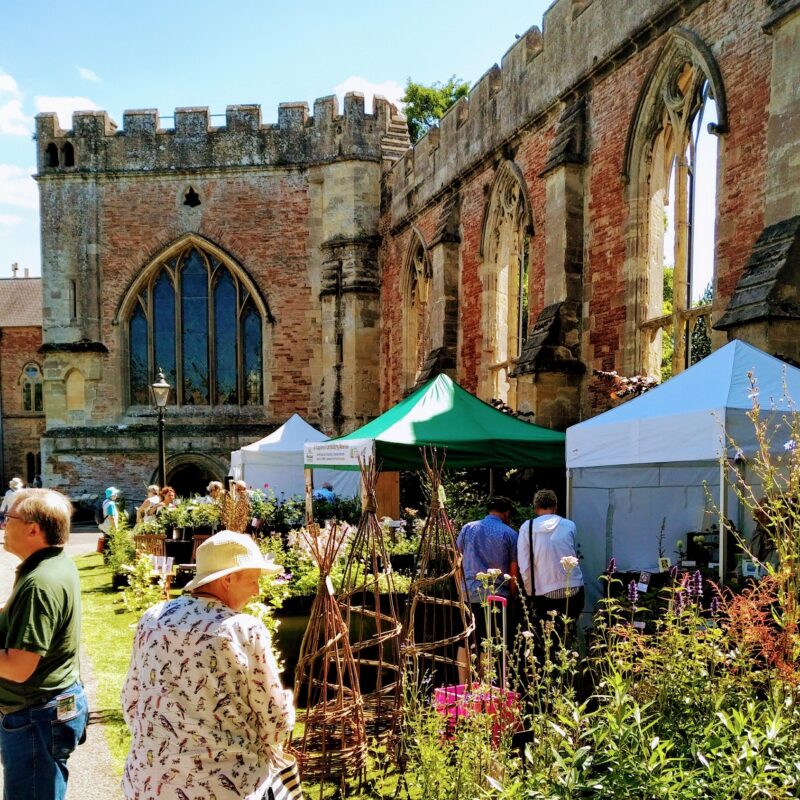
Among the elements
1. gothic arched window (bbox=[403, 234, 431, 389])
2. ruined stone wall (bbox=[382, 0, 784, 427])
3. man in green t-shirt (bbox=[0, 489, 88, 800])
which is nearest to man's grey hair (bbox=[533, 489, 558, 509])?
ruined stone wall (bbox=[382, 0, 784, 427])

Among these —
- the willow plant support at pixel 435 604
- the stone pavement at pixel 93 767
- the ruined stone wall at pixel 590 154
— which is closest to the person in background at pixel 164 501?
the ruined stone wall at pixel 590 154

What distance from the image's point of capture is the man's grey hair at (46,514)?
3004 mm

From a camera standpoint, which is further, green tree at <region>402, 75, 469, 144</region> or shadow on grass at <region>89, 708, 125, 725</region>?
green tree at <region>402, 75, 469, 144</region>

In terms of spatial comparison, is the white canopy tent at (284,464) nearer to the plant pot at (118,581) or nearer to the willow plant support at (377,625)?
the plant pot at (118,581)

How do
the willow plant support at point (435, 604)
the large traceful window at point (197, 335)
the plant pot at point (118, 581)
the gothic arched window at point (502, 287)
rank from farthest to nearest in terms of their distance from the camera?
the large traceful window at point (197, 335) < the gothic arched window at point (502, 287) < the plant pot at point (118, 581) < the willow plant support at point (435, 604)

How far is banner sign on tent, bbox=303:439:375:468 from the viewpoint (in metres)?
7.32

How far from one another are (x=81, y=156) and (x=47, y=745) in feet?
63.7

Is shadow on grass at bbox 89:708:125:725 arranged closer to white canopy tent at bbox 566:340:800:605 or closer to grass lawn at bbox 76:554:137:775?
grass lawn at bbox 76:554:137:775

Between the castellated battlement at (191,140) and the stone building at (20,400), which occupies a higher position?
the castellated battlement at (191,140)

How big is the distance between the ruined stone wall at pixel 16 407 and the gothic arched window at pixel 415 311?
19862mm

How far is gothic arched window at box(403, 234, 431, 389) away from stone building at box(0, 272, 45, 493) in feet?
64.9

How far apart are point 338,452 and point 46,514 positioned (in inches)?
196

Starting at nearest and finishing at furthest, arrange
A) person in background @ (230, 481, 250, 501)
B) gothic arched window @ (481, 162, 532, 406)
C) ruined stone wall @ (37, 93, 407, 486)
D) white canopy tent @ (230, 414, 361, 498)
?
person in background @ (230, 481, 250, 501), gothic arched window @ (481, 162, 532, 406), white canopy tent @ (230, 414, 361, 498), ruined stone wall @ (37, 93, 407, 486)

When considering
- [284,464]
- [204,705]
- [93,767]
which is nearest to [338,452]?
[93,767]
